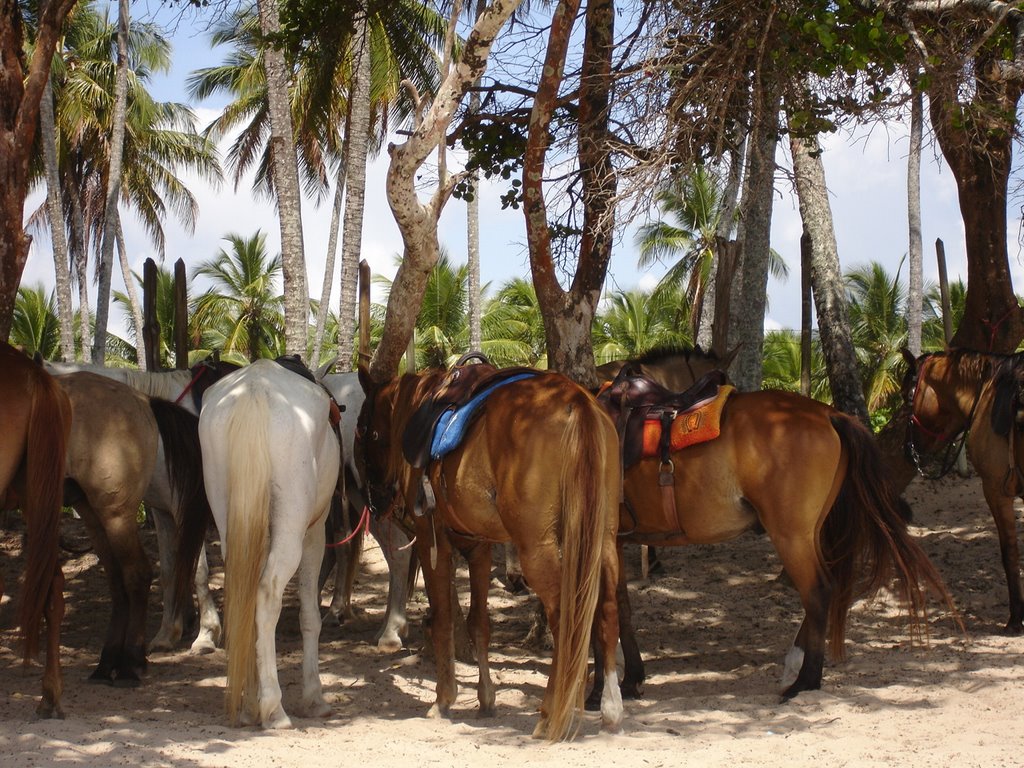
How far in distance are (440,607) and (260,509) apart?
119cm

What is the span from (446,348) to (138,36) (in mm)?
14173

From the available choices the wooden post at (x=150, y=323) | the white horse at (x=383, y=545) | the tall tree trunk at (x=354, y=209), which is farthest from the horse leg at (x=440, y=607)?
the tall tree trunk at (x=354, y=209)

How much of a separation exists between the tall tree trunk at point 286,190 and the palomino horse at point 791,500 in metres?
8.72

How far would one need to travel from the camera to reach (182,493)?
6773mm

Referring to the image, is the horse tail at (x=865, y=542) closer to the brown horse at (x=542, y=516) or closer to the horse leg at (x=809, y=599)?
the horse leg at (x=809, y=599)

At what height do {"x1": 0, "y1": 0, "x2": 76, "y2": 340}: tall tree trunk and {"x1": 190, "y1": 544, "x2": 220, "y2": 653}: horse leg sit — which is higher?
{"x1": 0, "y1": 0, "x2": 76, "y2": 340}: tall tree trunk

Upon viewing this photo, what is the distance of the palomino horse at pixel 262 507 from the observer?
507cm

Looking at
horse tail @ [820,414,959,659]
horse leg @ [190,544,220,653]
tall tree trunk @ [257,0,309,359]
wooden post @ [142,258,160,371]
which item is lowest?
horse leg @ [190,544,220,653]

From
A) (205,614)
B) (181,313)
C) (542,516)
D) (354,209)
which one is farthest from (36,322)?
(542,516)

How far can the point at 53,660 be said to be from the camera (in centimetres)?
532

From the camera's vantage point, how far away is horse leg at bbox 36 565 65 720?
17.3 ft

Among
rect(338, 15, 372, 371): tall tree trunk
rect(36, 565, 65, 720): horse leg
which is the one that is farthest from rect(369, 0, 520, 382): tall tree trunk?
rect(338, 15, 372, 371): tall tree trunk

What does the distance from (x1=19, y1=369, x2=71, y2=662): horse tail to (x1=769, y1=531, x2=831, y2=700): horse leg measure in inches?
155

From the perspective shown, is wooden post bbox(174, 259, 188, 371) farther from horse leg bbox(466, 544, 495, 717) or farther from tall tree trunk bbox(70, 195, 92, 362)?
tall tree trunk bbox(70, 195, 92, 362)
